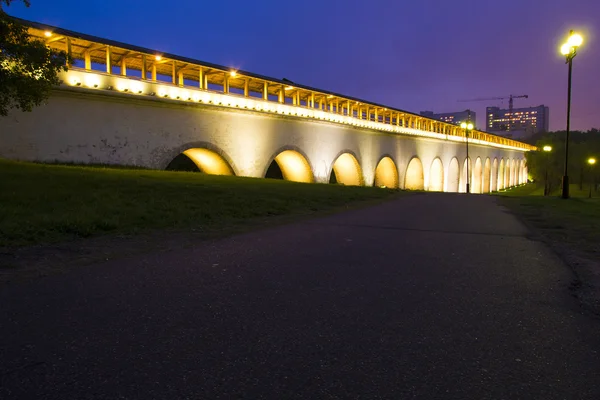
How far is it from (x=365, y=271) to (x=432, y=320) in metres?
1.78

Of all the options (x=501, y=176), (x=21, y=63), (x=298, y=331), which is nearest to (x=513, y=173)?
(x=501, y=176)

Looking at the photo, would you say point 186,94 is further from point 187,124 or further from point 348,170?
point 348,170

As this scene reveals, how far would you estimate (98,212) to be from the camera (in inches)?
353

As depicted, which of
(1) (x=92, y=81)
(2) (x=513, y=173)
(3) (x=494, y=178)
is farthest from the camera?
(2) (x=513, y=173)

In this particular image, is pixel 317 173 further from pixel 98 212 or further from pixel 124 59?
pixel 98 212

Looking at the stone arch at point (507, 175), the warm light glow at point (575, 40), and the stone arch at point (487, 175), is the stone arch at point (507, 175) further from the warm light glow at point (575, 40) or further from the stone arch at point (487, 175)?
the warm light glow at point (575, 40)

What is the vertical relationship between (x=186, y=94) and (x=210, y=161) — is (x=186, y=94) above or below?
above

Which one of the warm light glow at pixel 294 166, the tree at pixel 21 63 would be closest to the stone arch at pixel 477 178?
the warm light glow at pixel 294 166

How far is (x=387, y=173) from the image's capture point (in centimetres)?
5250

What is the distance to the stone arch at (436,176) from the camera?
6431cm

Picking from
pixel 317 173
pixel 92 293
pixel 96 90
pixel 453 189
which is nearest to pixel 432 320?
pixel 92 293

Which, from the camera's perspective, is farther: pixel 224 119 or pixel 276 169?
pixel 276 169

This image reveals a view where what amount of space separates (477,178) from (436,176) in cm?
2164

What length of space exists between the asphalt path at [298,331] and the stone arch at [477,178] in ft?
263
